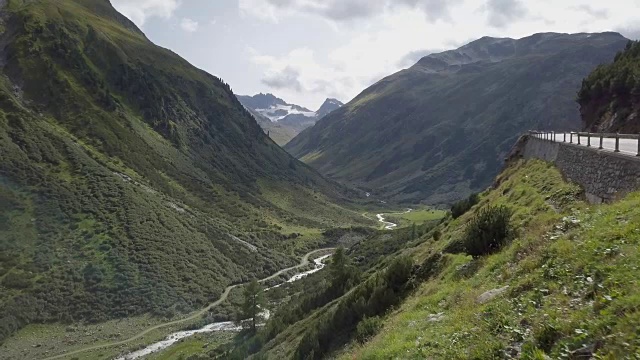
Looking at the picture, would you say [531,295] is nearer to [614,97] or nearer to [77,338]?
[614,97]

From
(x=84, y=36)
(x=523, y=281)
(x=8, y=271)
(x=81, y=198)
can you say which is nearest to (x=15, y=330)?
(x=8, y=271)

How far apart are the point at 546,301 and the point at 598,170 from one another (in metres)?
13.1

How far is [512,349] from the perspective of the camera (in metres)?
9.76

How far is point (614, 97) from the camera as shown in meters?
55.0

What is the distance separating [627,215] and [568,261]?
2631 millimetres

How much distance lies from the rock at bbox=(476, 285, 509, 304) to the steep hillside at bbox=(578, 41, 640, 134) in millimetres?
40290

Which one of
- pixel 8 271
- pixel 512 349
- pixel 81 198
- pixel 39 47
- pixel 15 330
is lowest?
pixel 15 330

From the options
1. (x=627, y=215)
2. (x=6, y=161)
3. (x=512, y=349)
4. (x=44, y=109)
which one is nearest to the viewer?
(x=512, y=349)

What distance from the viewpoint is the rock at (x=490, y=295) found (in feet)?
44.0

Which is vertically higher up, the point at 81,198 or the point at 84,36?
the point at 84,36

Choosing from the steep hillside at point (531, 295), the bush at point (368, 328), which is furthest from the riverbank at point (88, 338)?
the steep hillside at point (531, 295)

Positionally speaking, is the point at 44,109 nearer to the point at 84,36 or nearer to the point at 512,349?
the point at 84,36

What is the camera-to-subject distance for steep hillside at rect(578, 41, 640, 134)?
159ft

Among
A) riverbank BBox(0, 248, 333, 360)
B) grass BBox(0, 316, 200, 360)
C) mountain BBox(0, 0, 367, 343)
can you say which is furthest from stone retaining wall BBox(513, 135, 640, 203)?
mountain BBox(0, 0, 367, 343)
